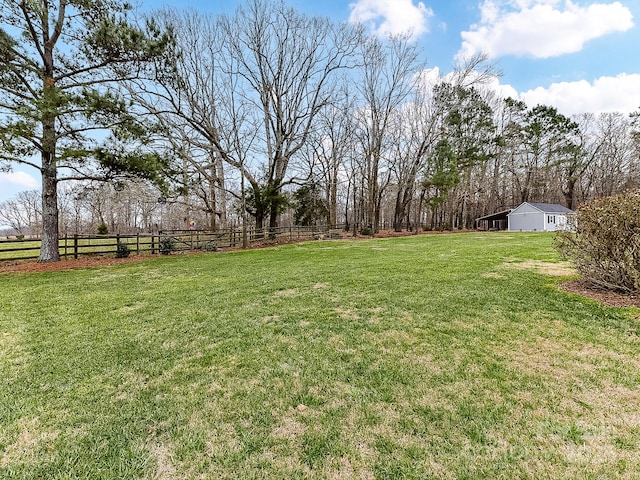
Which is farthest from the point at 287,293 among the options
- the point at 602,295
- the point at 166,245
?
the point at 166,245

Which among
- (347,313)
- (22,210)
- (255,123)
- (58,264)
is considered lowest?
(347,313)

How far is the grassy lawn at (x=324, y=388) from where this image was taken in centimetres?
171

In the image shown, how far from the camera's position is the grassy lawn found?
1.71m

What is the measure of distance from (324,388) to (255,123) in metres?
18.3

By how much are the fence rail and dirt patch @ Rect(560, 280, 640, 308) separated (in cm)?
1269

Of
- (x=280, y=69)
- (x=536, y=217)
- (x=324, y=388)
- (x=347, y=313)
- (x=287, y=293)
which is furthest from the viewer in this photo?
(x=536, y=217)

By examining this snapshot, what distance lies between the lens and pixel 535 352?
296cm

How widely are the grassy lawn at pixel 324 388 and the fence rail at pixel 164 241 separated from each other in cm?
697

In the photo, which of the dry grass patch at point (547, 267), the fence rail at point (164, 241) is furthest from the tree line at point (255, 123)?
the dry grass patch at point (547, 267)

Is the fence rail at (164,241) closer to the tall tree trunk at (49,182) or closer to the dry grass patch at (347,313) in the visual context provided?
the tall tree trunk at (49,182)

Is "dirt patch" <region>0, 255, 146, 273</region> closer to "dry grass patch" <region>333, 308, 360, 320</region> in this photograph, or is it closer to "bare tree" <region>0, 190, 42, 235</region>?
"dry grass patch" <region>333, 308, 360, 320</region>

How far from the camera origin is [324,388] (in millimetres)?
2439

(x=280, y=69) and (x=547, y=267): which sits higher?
(x=280, y=69)

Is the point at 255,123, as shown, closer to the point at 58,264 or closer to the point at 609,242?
the point at 58,264
